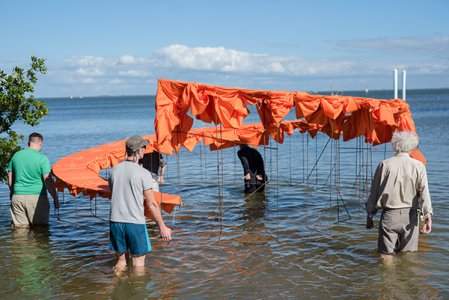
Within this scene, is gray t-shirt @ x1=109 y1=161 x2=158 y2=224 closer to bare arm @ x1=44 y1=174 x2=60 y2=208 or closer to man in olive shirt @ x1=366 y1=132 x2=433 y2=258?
man in olive shirt @ x1=366 y1=132 x2=433 y2=258

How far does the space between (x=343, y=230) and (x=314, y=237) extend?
778mm

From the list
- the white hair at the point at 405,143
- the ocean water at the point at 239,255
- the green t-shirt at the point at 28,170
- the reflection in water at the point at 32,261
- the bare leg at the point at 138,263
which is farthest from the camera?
the green t-shirt at the point at 28,170

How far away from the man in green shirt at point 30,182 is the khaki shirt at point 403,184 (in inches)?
219

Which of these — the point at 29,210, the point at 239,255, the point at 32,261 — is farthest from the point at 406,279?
the point at 29,210

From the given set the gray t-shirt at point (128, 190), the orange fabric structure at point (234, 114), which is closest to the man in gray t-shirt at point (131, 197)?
the gray t-shirt at point (128, 190)

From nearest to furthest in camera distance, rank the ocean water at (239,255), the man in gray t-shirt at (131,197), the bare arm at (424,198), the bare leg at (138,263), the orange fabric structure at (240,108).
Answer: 1. the man in gray t-shirt at (131,197)
2. the bare arm at (424,198)
3. the bare leg at (138,263)
4. the ocean water at (239,255)
5. the orange fabric structure at (240,108)

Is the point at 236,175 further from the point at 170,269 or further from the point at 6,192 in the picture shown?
the point at 170,269

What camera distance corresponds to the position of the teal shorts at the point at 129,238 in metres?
6.56

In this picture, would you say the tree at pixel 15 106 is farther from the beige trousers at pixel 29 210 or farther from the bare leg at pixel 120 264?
the bare leg at pixel 120 264

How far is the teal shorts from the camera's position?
21.5 ft

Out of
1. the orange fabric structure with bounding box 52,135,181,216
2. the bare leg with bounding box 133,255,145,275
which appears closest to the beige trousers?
the orange fabric structure with bounding box 52,135,181,216

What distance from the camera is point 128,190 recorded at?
6449mm

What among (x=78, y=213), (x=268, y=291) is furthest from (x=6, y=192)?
(x=268, y=291)

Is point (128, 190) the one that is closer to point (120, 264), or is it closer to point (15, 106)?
point (120, 264)
